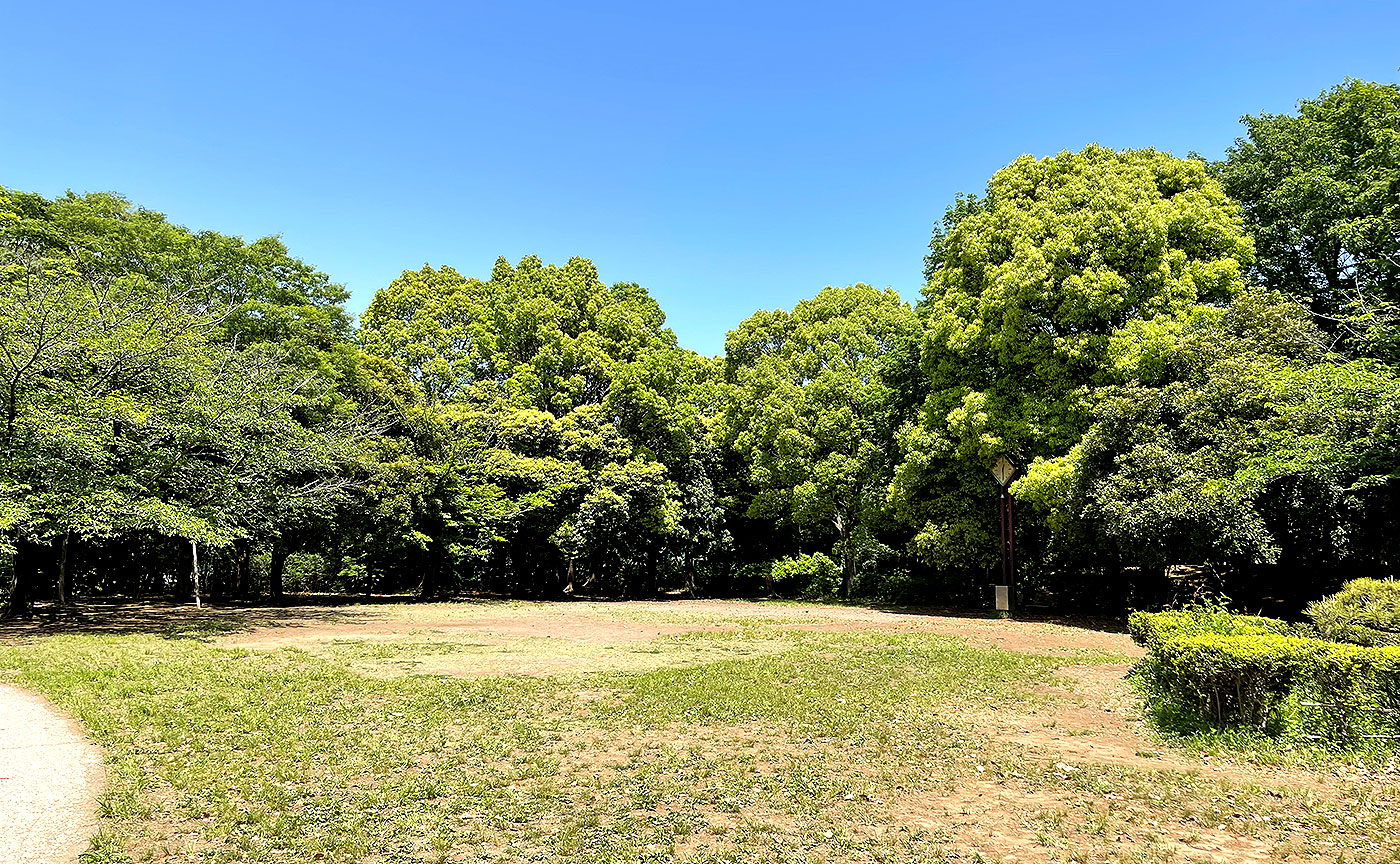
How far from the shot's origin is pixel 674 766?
18.4ft

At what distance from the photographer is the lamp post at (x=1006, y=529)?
1861cm

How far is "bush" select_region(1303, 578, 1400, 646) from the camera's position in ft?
22.5

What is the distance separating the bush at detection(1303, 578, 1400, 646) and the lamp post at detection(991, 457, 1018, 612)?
1006cm

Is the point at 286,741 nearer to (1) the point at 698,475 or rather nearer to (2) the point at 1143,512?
(2) the point at 1143,512

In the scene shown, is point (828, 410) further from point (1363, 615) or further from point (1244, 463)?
point (1363, 615)

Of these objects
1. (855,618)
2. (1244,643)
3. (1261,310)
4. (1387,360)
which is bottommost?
(855,618)

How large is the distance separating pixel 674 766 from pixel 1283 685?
4511mm

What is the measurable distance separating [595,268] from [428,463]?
1008 centimetres

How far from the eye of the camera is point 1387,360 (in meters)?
14.4

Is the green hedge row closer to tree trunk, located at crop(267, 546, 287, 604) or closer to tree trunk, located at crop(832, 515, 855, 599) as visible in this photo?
tree trunk, located at crop(832, 515, 855, 599)

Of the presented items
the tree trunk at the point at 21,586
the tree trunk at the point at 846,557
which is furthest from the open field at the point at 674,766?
the tree trunk at the point at 846,557

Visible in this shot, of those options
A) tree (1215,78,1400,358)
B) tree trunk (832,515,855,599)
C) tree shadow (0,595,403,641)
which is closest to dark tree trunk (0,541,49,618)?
tree shadow (0,595,403,641)

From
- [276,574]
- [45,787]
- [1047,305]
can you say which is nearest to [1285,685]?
[45,787]

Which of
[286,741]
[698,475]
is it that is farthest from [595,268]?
[286,741]
